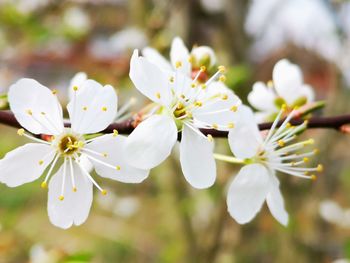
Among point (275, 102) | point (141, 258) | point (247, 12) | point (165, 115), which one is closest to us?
point (165, 115)

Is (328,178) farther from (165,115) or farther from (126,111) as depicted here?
(165,115)

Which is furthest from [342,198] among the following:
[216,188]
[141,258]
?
[216,188]

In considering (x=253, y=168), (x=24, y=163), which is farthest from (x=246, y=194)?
(x=24, y=163)

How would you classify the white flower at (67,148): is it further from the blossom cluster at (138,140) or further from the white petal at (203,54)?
the white petal at (203,54)

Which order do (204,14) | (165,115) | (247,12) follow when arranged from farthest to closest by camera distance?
1. (247,12)
2. (204,14)
3. (165,115)

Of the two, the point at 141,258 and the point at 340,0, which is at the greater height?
the point at 340,0

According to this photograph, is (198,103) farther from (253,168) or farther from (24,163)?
(24,163)

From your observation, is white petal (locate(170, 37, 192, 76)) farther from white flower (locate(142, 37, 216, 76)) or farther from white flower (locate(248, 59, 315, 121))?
white flower (locate(248, 59, 315, 121))
